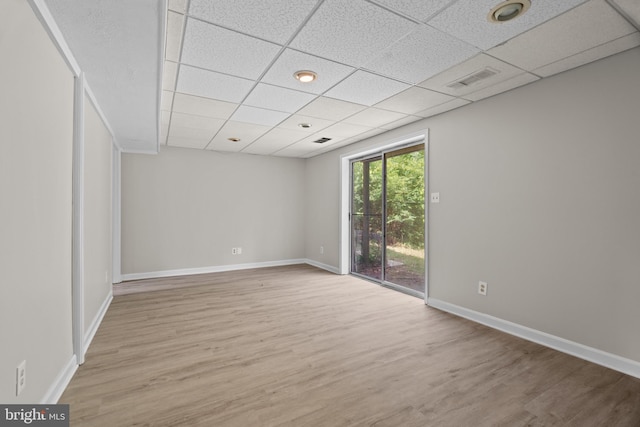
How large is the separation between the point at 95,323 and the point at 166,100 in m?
2.43

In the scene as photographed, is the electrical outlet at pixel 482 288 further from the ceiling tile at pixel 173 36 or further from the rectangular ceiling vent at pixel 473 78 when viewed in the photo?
the ceiling tile at pixel 173 36

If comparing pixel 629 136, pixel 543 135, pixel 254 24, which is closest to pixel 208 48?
pixel 254 24

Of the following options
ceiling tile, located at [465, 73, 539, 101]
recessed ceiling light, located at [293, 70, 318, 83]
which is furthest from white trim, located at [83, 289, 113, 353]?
ceiling tile, located at [465, 73, 539, 101]

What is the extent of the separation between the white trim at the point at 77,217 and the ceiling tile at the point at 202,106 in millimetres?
938

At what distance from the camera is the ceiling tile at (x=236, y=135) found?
4.27 meters

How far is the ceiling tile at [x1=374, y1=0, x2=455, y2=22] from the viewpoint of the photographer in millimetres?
1746

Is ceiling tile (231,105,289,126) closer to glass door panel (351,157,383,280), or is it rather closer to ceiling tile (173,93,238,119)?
ceiling tile (173,93,238,119)

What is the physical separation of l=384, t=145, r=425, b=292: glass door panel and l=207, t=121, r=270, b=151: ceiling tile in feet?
6.88

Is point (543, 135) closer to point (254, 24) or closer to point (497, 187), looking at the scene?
point (497, 187)

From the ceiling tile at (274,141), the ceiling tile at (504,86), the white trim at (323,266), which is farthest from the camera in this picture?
the white trim at (323,266)

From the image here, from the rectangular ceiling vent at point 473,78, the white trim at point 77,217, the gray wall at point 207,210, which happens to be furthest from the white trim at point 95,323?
the rectangular ceiling vent at point 473,78

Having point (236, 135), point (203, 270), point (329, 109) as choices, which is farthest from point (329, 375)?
point (203, 270)

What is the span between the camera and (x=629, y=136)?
7.40ft

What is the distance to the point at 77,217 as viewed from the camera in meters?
2.34
